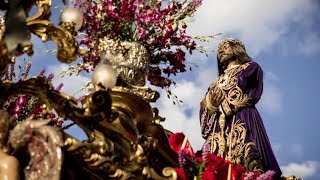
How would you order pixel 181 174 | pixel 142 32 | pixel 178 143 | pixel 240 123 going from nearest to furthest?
pixel 181 174 → pixel 178 143 → pixel 142 32 → pixel 240 123

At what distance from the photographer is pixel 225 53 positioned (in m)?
7.26

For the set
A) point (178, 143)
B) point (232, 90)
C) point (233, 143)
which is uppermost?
point (232, 90)

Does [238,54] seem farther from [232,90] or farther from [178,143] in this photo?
[178,143]

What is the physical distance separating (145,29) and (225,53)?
8.36 feet

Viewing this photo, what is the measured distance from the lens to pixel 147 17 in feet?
16.0

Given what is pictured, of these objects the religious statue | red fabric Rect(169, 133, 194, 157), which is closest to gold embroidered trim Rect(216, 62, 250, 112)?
the religious statue

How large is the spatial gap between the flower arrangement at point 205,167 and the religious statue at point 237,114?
1.94 m

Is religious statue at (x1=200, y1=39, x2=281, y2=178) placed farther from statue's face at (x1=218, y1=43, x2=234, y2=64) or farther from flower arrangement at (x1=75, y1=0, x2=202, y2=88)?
flower arrangement at (x1=75, y1=0, x2=202, y2=88)

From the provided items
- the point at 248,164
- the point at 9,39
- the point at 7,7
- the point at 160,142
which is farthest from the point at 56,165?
the point at 248,164

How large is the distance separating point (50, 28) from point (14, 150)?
2.61 feet

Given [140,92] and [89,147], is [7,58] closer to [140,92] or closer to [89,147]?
[89,147]

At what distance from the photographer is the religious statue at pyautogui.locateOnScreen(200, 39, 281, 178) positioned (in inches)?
237

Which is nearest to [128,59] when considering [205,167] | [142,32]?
[142,32]

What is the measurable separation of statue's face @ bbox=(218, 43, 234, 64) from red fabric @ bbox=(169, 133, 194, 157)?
3.31 metres
